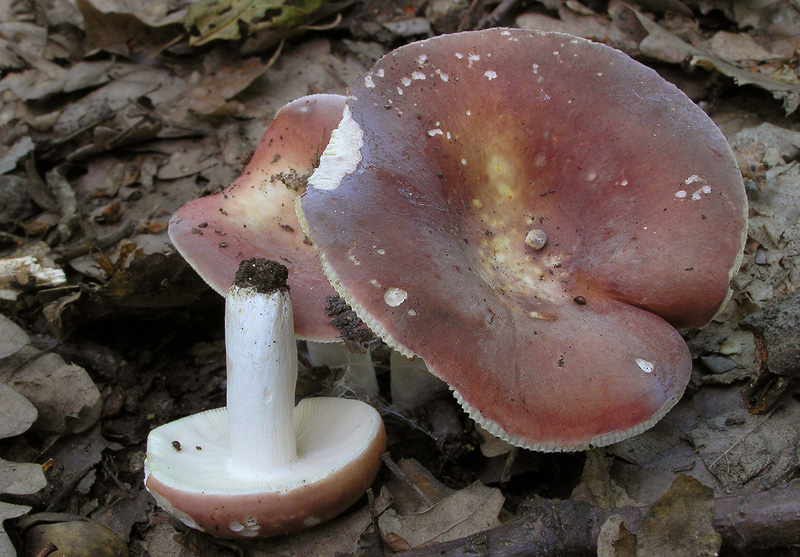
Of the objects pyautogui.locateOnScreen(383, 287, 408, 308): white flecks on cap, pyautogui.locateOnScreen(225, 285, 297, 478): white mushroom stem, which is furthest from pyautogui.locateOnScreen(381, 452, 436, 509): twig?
pyautogui.locateOnScreen(383, 287, 408, 308): white flecks on cap

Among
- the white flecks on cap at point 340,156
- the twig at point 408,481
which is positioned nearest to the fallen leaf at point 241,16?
the white flecks on cap at point 340,156

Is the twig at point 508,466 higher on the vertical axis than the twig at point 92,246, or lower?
lower

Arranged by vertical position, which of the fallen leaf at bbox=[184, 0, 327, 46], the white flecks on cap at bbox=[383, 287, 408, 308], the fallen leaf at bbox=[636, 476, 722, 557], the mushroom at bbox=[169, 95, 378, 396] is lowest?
the fallen leaf at bbox=[636, 476, 722, 557]

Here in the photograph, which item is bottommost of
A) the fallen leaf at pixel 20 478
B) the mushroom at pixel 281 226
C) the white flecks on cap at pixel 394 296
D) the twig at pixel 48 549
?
the fallen leaf at pixel 20 478

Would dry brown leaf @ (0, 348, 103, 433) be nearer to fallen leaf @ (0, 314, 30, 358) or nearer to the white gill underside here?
fallen leaf @ (0, 314, 30, 358)

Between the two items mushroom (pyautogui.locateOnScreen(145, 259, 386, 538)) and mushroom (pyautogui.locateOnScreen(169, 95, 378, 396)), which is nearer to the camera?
mushroom (pyautogui.locateOnScreen(145, 259, 386, 538))

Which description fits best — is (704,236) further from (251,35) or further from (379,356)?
(251,35)

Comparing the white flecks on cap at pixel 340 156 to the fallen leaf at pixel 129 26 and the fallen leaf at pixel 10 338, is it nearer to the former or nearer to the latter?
the fallen leaf at pixel 10 338

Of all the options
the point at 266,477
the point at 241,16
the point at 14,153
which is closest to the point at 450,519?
the point at 266,477
